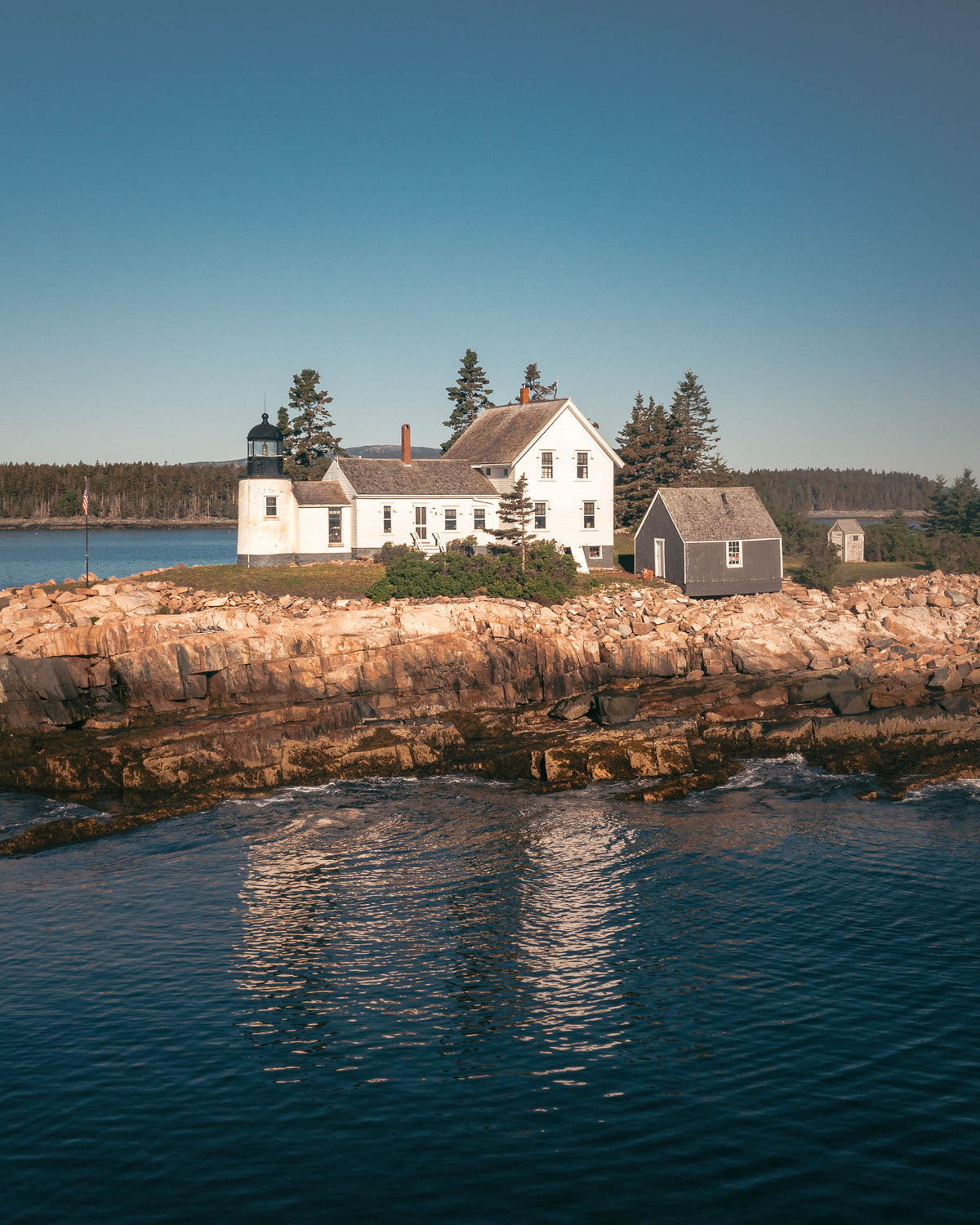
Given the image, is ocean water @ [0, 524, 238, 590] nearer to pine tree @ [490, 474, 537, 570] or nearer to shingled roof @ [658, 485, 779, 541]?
pine tree @ [490, 474, 537, 570]

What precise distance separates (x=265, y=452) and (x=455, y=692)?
22.7 metres

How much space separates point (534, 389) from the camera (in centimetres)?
8194

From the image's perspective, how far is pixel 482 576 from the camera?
149 ft

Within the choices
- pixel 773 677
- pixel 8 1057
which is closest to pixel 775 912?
pixel 8 1057

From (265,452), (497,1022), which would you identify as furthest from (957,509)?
(497,1022)

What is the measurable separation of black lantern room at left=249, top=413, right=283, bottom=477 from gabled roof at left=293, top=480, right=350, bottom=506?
1.50m

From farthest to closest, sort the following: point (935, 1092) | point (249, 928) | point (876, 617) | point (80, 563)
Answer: point (80, 563) → point (876, 617) → point (249, 928) → point (935, 1092)

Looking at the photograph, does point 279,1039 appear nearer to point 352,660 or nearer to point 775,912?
→ point 775,912

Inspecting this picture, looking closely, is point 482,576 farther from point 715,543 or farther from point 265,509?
point 265,509

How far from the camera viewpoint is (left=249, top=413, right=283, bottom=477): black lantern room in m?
52.3

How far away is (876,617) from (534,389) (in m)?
45.4

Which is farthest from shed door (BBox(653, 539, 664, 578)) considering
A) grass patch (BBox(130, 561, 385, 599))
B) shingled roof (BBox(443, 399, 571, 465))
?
grass patch (BBox(130, 561, 385, 599))

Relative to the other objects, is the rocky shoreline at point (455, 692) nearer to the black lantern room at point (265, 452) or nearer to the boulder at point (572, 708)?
the boulder at point (572, 708)

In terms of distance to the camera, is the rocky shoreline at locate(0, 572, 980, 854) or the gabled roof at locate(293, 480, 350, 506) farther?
the gabled roof at locate(293, 480, 350, 506)
